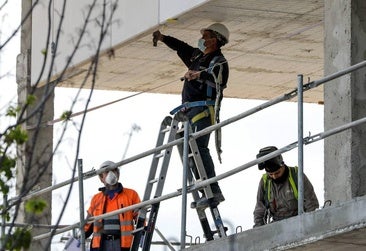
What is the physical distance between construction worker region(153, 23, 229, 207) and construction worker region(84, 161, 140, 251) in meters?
1.27

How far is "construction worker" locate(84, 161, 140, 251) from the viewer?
1819 centimetres

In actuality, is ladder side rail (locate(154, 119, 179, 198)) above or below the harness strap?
below

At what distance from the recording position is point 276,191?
17141 mm

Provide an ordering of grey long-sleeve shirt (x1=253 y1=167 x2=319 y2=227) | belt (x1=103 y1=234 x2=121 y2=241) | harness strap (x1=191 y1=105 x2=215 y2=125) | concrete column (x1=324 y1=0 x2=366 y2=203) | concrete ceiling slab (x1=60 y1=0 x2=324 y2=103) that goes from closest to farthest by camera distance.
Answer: concrete column (x1=324 y1=0 x2=366 y2=203) → grey long-sleeve shirt (x1=253 y1=167 x2=319 y2=227) → harness strap (x1=191 y1=105 x2=215 y2=125) → belt (x1=103 y1=234 x2=121 y2=241) → concrete ceiling slab (x1=60 y1=0 x2=324 y2=103)

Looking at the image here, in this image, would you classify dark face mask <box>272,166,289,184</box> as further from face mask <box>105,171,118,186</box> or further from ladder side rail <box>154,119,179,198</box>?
face mask <box>105,171,118,186</box>

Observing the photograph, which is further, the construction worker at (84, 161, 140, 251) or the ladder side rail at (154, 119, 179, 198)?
the construction worker at (84, 161, 140, 251)

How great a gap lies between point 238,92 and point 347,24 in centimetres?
726

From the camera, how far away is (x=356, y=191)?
53.3 feet

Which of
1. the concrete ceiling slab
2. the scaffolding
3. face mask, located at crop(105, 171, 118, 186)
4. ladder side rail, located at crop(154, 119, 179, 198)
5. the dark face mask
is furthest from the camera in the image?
the concrete ceiling slab

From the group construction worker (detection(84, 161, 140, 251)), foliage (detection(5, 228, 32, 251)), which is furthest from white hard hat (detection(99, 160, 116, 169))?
foliage (detection(5, 228, 32, 251))

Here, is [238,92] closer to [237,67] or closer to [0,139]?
[237,67]

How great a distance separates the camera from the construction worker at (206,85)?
17016 millimetres

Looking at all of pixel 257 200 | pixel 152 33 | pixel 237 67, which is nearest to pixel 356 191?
pixel 257 200

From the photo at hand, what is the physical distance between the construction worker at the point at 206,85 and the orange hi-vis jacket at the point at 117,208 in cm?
157
